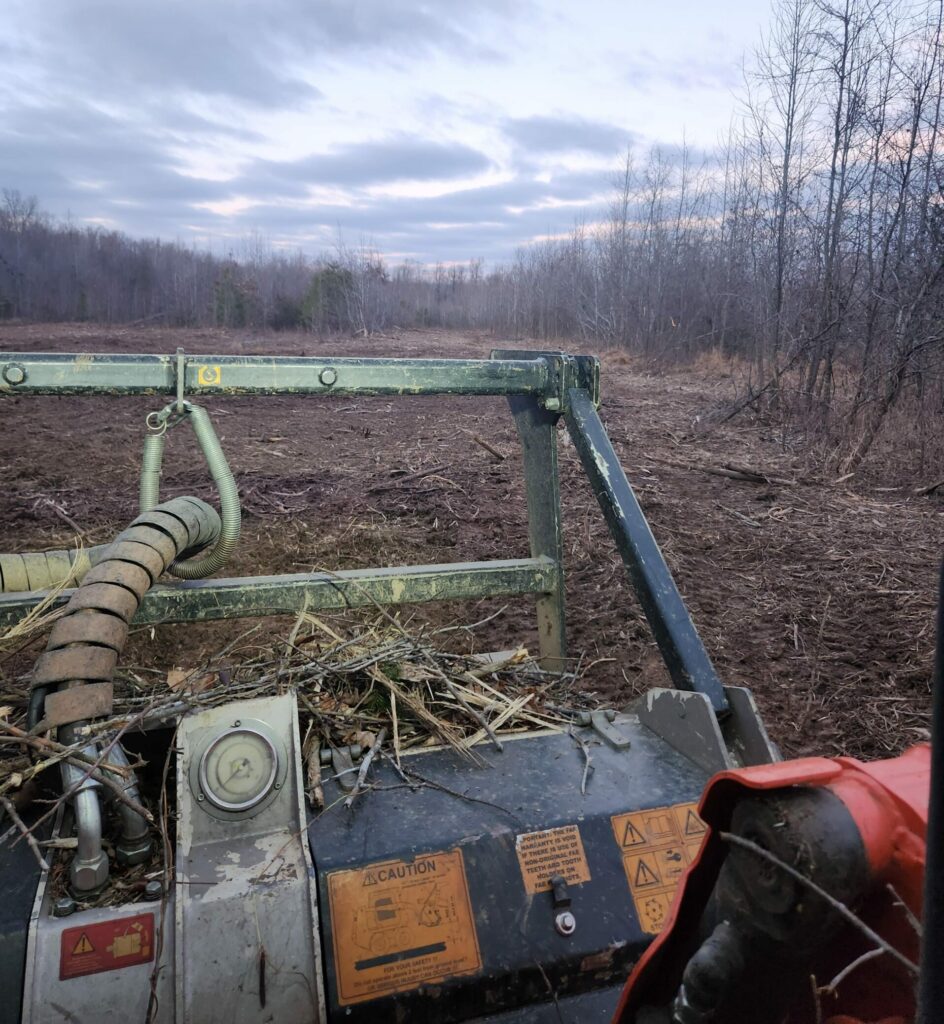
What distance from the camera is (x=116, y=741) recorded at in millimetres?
1674

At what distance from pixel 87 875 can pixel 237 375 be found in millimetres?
1531

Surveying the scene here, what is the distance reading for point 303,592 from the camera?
2820mm

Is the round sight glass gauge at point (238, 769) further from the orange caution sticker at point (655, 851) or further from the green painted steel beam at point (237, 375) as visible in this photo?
the green painted steel beam at point (237, 375)

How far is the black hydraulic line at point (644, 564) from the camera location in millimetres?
2412

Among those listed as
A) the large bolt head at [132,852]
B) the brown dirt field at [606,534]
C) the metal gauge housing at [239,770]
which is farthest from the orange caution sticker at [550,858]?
the brown dirt field at [606,534]

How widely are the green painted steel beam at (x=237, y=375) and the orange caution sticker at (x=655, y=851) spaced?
1567 millimetres

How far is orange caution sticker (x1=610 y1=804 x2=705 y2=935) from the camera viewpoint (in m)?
1.81

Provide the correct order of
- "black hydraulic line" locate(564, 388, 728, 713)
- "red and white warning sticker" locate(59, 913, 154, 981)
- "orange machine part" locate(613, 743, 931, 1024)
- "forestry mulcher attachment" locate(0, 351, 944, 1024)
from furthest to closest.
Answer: "black hydraulic line" locate(564, 388, 728, 713)
"red and white warning sticker" locate(59, 913, 154, 981)
"forestry mulcher attachment" locate(0, 351, 944, 1024)
"orange machine part" locate(613, 743, 931, 1024)

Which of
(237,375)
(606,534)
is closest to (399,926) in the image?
(237,375)

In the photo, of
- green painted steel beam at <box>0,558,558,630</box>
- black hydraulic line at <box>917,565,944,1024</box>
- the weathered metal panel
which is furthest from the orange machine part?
green painted steel beam at <box>0,558,558,630</box>

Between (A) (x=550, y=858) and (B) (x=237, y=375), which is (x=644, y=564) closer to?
(A) (x=550, y=858)

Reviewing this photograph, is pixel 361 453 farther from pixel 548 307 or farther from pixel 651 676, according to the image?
pixel 548 307

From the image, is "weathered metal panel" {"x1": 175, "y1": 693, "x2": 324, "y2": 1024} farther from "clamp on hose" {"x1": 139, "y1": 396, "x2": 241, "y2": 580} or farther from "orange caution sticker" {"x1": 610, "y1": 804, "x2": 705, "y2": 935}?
"clamp on hose" {"x1": 139, "y1": 396, "x2": 241, "y2": 580}

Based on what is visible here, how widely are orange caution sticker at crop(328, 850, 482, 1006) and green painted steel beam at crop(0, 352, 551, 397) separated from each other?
155cm
